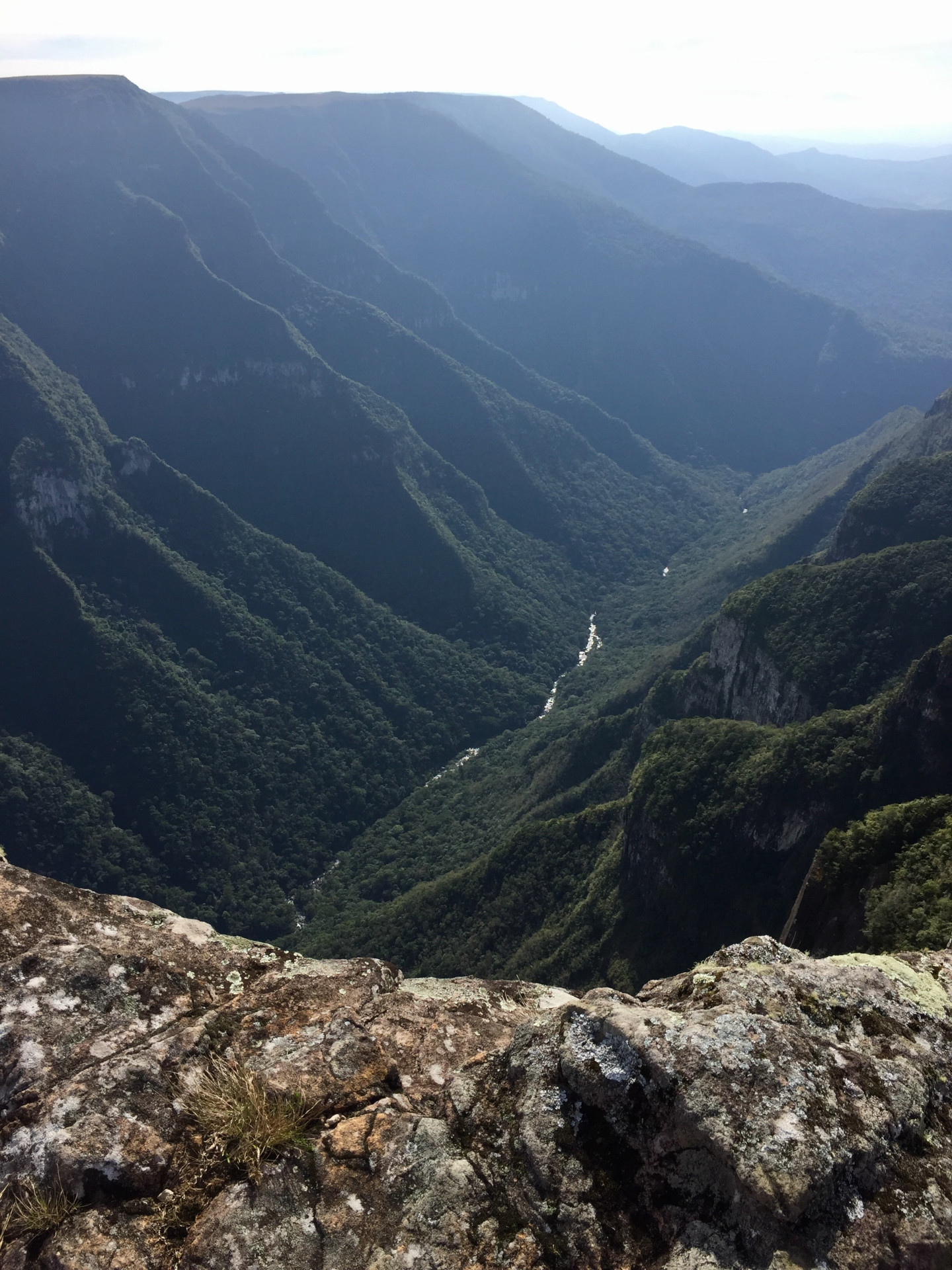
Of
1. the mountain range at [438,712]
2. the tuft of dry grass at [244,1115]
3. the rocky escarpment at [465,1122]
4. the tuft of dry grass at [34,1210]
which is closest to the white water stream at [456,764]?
the mountain range at [438,712]

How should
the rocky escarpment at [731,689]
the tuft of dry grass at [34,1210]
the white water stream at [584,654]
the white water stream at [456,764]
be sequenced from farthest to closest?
1. the white water stream at [584,654]
2. the white water stream at [456,764]
3. the rocky escarpment at [731,689]
4. the tuft of dry grass at [34,1210]

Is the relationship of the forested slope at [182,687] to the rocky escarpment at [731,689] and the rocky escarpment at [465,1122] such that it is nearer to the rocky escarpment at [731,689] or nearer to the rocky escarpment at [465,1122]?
the rocky escarpment at [731,689]

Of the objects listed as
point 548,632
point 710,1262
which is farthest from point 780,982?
point 548,632

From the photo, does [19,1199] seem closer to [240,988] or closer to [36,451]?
[240,988]

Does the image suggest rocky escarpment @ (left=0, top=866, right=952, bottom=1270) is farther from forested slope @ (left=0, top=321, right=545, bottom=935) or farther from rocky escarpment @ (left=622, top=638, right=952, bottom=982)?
forested slope @ (left=0, top=321, right=545, bottom=935)

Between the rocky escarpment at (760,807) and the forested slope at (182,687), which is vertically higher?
the rocky escarpment at (760,807)
